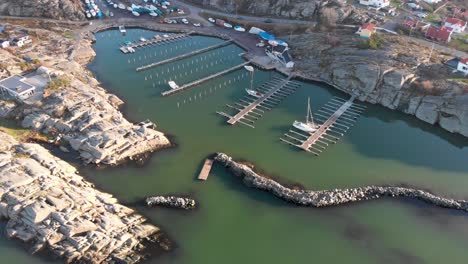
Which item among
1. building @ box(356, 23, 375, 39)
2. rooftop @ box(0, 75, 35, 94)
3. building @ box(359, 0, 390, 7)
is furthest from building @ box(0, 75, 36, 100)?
building @ box(359, 0, 390, 7)

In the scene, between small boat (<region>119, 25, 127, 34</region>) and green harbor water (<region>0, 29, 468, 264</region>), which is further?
small boat (<region>119, 25, 127, 34</region>)

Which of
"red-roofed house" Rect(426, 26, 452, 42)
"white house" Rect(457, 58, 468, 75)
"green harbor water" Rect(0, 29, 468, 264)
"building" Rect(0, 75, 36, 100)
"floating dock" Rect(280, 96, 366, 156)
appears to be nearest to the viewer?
"green harbor water" Rect(0, 29, 468, 264)

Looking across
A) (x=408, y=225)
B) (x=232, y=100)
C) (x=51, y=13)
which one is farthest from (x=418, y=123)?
(x=51, y=13)

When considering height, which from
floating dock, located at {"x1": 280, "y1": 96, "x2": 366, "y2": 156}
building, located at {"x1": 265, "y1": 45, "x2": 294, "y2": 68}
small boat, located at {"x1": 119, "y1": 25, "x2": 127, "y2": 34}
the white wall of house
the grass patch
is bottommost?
the grass patch

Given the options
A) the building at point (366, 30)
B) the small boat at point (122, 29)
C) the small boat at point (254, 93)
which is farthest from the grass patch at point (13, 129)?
the building at point (366, 30)

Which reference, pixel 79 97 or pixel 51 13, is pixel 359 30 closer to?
pixel 79 97

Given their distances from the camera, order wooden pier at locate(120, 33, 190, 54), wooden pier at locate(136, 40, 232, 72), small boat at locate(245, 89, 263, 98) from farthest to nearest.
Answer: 1. wooden pier at locate(120, 33, 190, 54)
2. wooden pier at locate(136, 40, 232, 72)
3. small boat at locate(245, 89, 263, 98)

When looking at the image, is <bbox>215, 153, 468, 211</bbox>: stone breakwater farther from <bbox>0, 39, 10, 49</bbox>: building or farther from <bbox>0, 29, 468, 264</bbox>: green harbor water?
<bbox>0, 39, 10, 49</bbox>: building

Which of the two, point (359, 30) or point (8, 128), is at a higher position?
point (359, 30)
